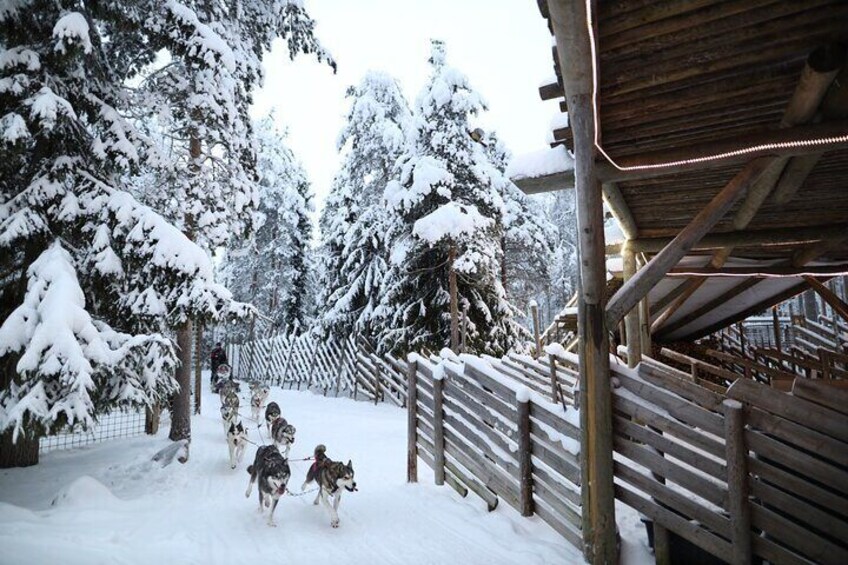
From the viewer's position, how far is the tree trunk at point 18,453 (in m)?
6.88

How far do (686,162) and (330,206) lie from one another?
1883 centimetres

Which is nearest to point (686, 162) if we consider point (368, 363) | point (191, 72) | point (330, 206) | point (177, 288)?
point (177, 288)

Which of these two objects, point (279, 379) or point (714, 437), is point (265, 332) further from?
point (714, 437)

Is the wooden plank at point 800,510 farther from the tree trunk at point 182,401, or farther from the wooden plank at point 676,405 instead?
the tree trunk at point 182,401

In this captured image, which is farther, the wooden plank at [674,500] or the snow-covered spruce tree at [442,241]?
the snow-covered spruce tree at [442,241]

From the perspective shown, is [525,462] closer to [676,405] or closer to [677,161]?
[676,405]

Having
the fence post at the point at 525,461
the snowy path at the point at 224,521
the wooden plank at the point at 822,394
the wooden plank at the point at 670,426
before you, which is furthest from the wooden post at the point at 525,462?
the wooden plank at the point at 822,394

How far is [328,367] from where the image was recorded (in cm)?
1728

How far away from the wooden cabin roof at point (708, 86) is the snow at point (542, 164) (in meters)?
0.22

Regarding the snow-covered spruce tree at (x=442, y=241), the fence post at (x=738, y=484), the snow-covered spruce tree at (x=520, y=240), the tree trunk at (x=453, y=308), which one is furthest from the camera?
the snow-covered spruce tree at (x=520, y=240)

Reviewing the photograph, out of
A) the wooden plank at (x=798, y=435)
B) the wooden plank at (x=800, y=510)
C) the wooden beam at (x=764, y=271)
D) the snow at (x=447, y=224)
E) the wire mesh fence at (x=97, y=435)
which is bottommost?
the wire mesh fence at (x=97, y=435)

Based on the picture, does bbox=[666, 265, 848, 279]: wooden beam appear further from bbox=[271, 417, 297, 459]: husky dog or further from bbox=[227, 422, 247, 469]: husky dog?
bbox=[227, 422, 247, 469]: husky dog

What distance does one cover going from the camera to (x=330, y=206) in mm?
21344

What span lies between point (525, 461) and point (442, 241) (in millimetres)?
8345
